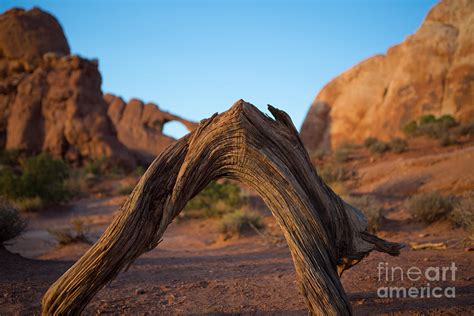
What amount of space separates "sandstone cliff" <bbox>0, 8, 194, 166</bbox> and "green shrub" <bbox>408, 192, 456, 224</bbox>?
22.7 meters

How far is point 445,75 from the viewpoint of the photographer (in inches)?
1078

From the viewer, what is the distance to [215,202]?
13.6 metres

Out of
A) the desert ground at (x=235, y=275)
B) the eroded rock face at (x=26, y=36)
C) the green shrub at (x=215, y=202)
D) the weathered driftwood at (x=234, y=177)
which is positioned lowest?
the desert ground at (x=235, y=275)

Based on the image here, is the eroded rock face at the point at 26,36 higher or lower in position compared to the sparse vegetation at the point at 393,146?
higher

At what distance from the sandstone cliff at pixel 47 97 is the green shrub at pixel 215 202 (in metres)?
15.3

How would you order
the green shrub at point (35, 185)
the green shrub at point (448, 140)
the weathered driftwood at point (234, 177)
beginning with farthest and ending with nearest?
the green shrub at point (448, 140) < the green shrub at point (35, 185) < the weathered driftwood at point (234, 177)

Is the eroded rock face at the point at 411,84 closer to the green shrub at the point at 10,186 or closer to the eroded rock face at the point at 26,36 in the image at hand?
the green shrub at the point at 10,186

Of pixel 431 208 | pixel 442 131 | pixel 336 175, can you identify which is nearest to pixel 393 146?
pixel 442 131

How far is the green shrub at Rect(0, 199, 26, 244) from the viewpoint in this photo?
6.36 meters

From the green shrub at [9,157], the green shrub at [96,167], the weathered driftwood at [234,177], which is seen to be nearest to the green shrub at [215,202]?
the weathered driftwood at [234,177]

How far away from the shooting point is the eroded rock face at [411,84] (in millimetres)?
26375

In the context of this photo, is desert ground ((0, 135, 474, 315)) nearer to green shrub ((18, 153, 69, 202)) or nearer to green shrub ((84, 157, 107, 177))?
green shrub ((18, 153, 69, 202))

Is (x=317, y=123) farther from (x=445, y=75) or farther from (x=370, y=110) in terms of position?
(x=445, y=75)

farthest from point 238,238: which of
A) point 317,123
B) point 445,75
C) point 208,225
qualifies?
point 317,123
